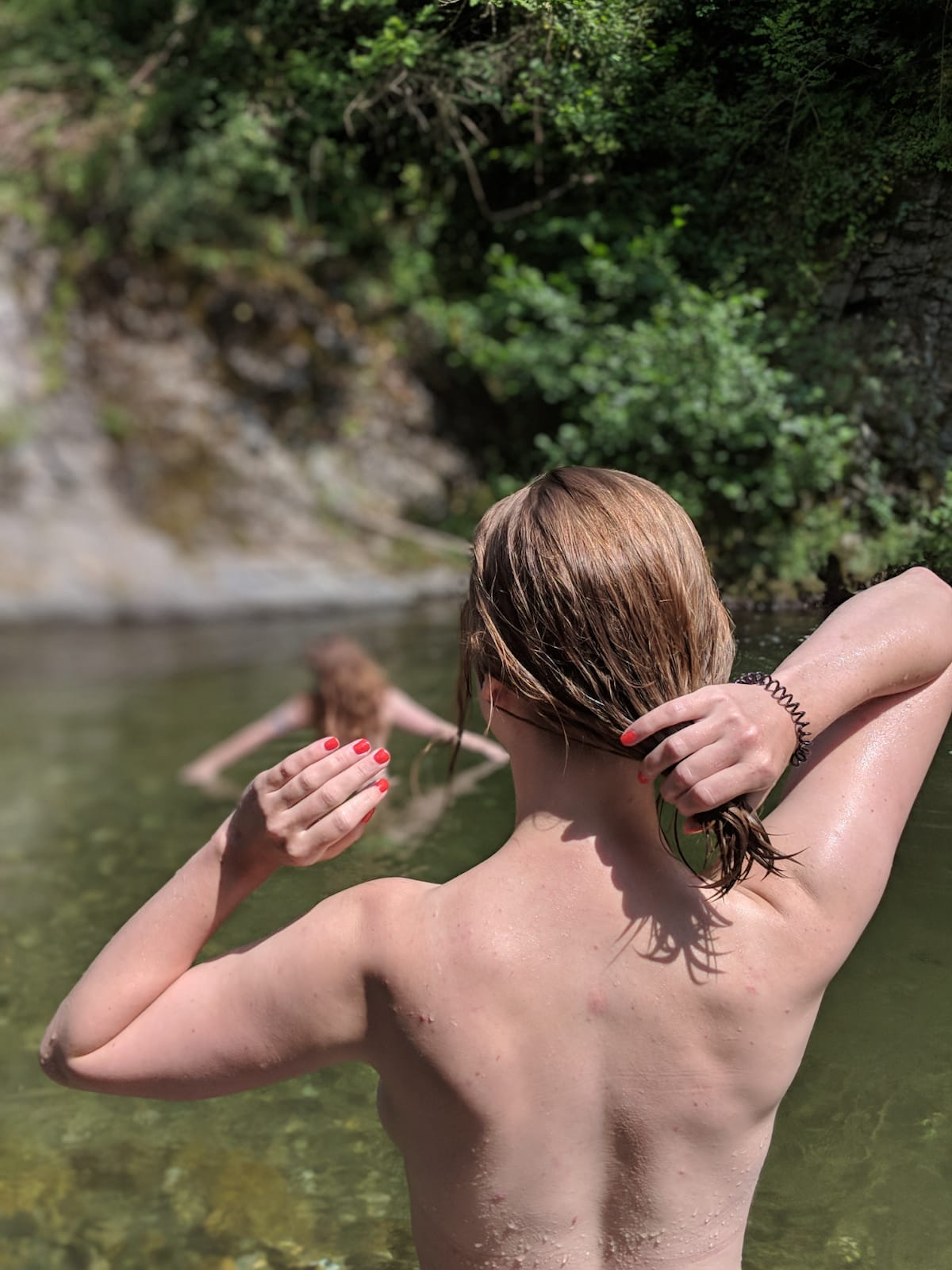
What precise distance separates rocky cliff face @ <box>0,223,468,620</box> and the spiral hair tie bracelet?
8.13 metres

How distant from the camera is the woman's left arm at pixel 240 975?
124 cm

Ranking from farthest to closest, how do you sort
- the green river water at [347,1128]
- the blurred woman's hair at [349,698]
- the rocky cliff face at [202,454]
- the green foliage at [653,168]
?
the rocky cliff face at [202,454] → the blurred woman's hair at [349,698] → the green river water at [347,1128] → the green foliage at [653,168]

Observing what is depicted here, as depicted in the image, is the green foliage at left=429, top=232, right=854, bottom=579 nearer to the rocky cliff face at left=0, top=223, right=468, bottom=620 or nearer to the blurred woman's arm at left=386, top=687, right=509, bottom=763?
the blurred woman's arm at left=386, top=687, right=509, bottom=763

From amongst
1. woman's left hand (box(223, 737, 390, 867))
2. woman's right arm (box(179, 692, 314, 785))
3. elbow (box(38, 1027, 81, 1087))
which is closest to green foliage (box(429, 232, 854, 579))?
woman's left hand (box(223, 737, 390, 867))

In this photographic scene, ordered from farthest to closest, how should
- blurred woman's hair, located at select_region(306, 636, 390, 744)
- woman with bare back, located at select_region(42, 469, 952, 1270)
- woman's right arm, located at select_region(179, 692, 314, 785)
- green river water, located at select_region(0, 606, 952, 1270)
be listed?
woman's right arm, located at select_region(179, 692, 314, 785)
blurred woman's hair, located at select_region(306, 636, 390, 744)
green river water, located at select_region(0, 606, 952, 1270)
woman with bare back, located at select_region(42, 469, 952, 1270)

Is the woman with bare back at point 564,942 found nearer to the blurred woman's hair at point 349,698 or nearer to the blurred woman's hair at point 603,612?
the blurred woman's hair at point 603,612

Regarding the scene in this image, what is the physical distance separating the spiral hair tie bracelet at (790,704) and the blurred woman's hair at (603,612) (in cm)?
4

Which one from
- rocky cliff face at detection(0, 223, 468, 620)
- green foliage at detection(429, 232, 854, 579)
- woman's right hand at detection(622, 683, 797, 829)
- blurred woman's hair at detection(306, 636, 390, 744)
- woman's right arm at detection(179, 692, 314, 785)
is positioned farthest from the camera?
rocky cliff face at detection(0, 223, 468, 620)

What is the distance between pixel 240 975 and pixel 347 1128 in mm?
1130

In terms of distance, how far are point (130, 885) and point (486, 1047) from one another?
237 cm

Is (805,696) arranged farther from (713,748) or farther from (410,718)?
(410,718)

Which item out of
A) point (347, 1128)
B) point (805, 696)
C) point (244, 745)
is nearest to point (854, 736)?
point (805, 696)

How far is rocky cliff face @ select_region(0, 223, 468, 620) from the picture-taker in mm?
9609

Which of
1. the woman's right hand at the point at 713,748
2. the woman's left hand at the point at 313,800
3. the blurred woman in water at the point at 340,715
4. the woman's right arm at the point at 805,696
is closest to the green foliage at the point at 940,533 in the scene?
the woman's right arm at the point at 805,696
